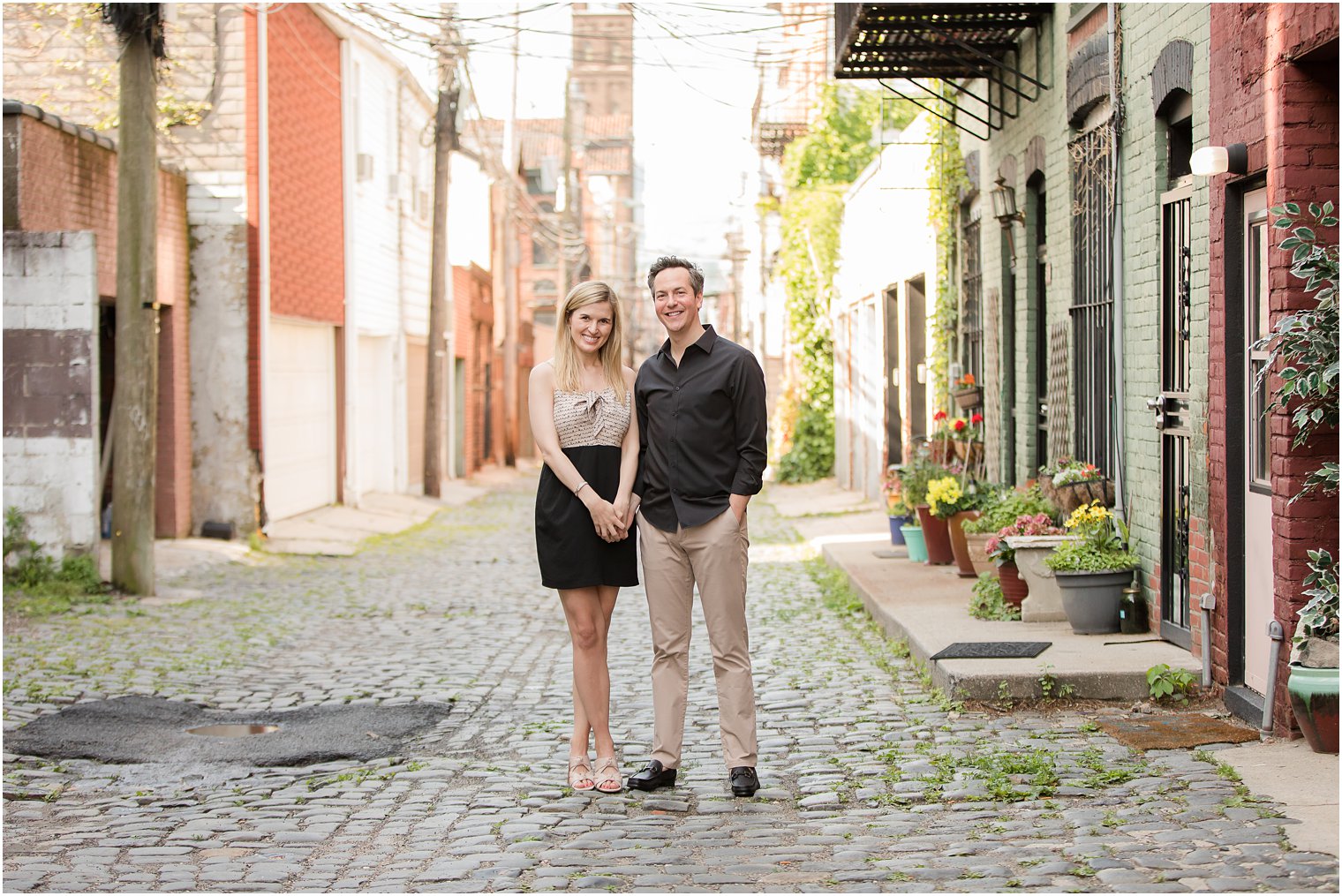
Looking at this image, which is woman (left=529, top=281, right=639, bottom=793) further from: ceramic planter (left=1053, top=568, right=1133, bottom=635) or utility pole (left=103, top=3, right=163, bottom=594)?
utility pole (left=103, top=3, right=163, bottom=594)

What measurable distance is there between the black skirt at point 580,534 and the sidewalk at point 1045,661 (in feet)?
7.16

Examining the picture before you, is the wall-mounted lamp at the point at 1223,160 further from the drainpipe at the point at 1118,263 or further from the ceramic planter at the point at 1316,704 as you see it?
the ceramic planter at the point at 1316,704

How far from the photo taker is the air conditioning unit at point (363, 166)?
21438 mm

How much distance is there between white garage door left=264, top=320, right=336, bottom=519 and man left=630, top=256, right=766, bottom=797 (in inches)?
444

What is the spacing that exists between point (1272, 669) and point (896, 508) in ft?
25.1

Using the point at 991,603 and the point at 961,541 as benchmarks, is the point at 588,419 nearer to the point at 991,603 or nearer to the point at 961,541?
the point at 991,603

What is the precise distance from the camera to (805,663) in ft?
28.8

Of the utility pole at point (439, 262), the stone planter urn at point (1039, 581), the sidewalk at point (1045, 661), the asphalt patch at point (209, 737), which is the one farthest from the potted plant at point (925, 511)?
the utility pole at point (439, 262)

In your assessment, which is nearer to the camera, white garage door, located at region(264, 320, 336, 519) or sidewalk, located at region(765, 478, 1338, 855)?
sidewalk, located at region(765, 478, 1338, 855)

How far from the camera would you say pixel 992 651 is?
7.72 metres

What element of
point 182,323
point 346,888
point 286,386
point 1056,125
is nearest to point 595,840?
point 346,888

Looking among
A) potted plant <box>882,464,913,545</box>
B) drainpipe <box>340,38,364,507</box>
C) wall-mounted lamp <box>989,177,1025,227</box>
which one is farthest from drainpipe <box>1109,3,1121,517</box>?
drainpipe <box>340,38,364,507</box>

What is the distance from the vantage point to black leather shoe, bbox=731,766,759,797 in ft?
18.5

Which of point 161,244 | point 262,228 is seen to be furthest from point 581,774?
point 262,228
